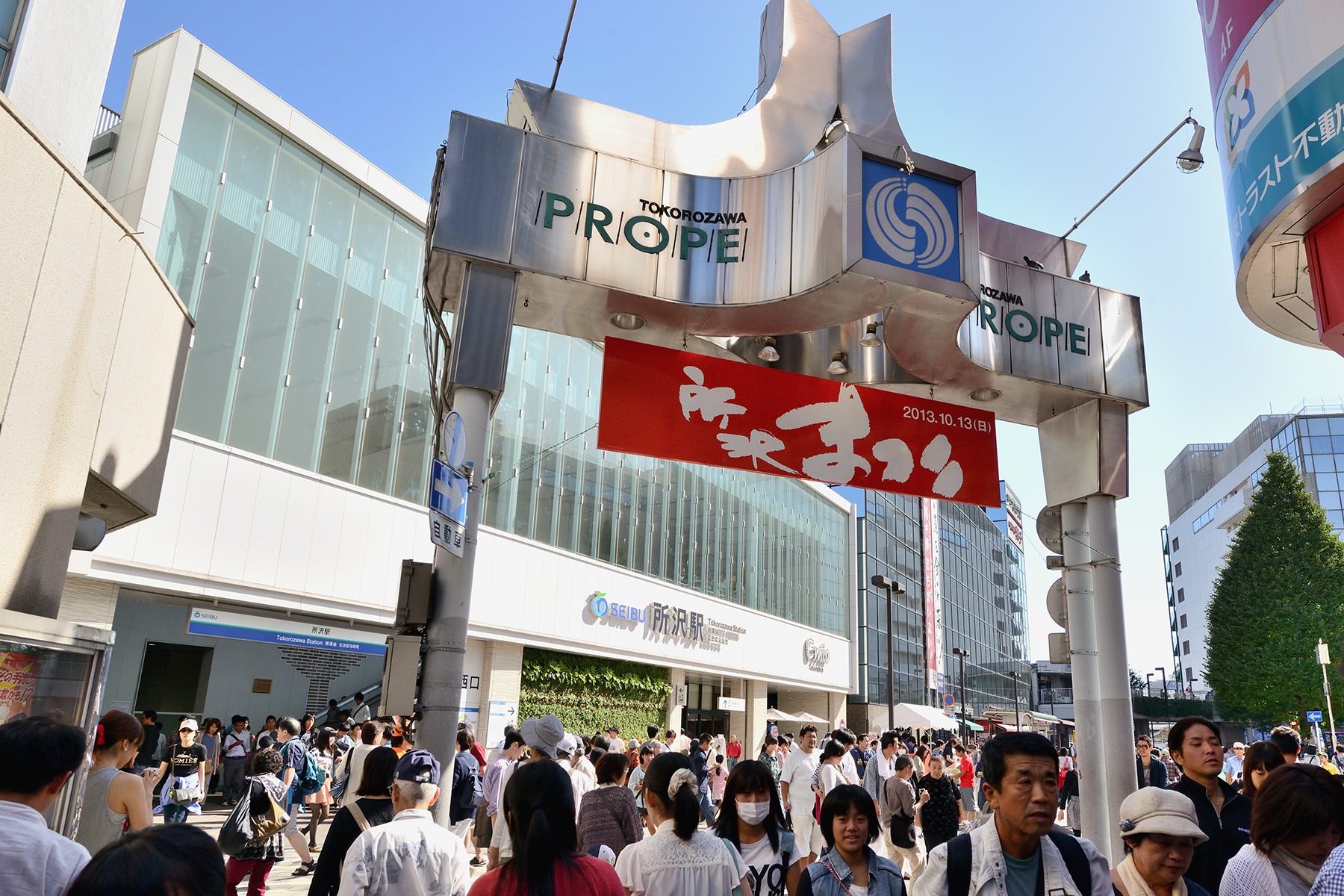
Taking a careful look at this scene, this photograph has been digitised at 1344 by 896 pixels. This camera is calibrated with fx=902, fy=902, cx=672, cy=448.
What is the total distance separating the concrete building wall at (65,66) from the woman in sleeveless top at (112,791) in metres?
4.91

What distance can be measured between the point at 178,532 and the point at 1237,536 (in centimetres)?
5030

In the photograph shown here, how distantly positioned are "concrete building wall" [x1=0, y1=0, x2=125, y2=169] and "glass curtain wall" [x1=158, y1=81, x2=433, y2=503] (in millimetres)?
8225

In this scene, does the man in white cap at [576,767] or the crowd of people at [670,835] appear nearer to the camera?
the crowd of people at [670,835]

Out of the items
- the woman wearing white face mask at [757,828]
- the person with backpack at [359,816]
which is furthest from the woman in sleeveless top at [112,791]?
the woman wearing white face mask at [757,828]

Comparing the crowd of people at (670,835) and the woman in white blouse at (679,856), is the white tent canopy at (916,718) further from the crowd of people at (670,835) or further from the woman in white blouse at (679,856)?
the woman in white blouse at (679,856)

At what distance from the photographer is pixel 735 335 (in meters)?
8.30

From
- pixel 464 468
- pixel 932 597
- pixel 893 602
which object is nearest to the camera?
pixel 464 468

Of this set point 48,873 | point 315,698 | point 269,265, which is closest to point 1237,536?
point 315,698

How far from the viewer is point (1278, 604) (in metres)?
43.9

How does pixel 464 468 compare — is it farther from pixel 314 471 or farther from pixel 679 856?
pixel 314 471

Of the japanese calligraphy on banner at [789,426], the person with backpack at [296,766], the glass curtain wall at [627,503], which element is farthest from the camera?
the glass curtain wall at [627,503]

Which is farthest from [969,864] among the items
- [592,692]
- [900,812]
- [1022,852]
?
[592,692]

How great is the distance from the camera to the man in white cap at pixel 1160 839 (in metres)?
3.06

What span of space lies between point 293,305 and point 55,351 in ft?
42.3
